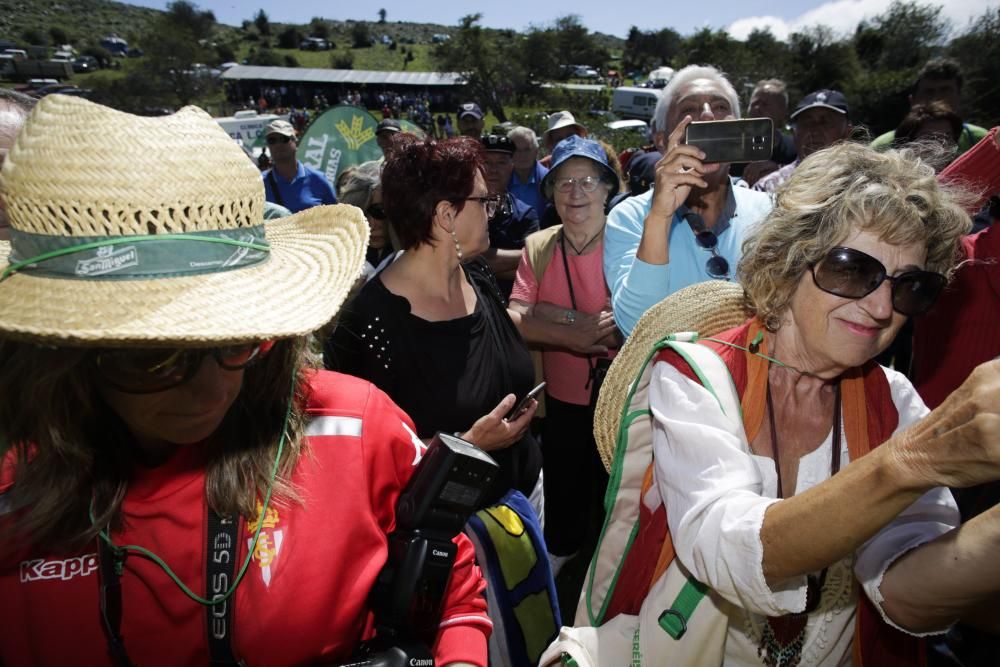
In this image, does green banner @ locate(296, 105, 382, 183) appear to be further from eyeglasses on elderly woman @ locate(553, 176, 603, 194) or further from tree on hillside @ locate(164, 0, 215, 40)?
tree on hillside @ locate(164, 0, 215, 40)

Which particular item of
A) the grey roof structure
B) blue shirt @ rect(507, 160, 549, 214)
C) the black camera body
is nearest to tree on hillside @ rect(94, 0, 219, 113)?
the grey roof structure

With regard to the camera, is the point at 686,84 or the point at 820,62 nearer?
the point at 686,84

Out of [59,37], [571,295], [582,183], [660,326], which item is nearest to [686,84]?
[582,183]

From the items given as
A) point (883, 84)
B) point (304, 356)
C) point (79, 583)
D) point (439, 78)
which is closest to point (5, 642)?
point (79, 583)

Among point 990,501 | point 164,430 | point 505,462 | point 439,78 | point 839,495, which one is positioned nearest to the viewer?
point 839,495

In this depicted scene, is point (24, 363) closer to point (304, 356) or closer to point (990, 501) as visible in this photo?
point (304, 356)

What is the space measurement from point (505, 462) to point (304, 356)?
125cm

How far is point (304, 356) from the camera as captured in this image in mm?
1381

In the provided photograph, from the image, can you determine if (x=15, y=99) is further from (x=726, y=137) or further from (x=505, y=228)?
(x=505, y=228)

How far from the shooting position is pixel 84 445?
1133mm

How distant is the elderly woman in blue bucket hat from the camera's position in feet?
10.4

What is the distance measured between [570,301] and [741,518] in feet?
7.31

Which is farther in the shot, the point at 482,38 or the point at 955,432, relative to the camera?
the point at 482,38

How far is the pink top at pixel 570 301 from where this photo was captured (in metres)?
3.21
